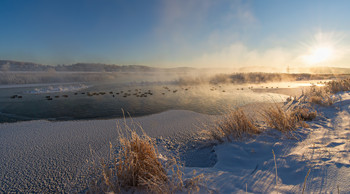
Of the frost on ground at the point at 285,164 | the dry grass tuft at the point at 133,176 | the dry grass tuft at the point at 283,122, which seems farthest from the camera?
the dry grass tuft at the point at 283,122

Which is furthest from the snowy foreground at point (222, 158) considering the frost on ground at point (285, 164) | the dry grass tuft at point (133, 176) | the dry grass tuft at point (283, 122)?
the dry grass tuft at point (133, 176)

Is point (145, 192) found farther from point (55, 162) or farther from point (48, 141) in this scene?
point (48, 141)

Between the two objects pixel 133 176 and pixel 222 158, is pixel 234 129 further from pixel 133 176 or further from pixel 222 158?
pixel 133 176

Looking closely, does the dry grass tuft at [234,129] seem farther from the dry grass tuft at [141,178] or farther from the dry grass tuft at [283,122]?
the dry grass tuft at [141,178]

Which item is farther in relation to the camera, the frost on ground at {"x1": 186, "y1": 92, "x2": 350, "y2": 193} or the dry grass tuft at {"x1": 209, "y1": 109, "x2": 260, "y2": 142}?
the dry grass tuft at {"x1": 209, "y1": 109, "x2": 260, "y2": 142}

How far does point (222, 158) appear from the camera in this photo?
→ 2385mm

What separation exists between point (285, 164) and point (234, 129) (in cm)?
125

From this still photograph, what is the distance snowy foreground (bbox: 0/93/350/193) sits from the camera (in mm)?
1543

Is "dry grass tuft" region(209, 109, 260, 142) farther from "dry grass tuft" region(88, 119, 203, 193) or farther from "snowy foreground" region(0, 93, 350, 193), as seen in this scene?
"dry grass tuft" region(88, 119, 203, 193)

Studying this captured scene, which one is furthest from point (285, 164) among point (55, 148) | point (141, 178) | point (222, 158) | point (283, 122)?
point (55, 148)

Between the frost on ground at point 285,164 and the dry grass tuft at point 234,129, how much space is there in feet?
0.57

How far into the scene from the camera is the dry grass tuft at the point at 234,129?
299 cm

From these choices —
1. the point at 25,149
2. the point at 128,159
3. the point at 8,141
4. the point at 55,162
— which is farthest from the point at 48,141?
the point at 128,159

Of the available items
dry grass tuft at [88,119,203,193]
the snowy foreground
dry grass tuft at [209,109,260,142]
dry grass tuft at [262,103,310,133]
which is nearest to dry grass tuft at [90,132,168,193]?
dry grass tuft at [88,119,203,193]
